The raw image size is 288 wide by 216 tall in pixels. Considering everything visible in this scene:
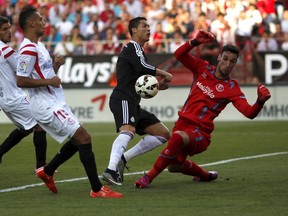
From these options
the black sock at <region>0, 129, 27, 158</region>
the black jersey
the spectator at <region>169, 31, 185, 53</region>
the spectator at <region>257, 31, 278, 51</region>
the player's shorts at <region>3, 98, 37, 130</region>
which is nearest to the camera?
the black jersey

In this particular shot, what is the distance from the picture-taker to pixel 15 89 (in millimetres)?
12031

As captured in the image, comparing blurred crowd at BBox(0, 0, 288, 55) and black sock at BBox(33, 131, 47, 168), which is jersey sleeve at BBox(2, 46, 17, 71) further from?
blurred crowd at BBox(0, 0, 288, 55)

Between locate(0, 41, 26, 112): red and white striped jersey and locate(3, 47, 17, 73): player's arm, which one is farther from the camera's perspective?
locate(0, 41, 26, 112): red and white striped jersey

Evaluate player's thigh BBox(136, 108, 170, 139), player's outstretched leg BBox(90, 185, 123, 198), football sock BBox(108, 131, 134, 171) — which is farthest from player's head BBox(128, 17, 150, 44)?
player's outstretched leg BBox(90, 185, 123, 198)

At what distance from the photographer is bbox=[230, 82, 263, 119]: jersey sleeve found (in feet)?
30.6

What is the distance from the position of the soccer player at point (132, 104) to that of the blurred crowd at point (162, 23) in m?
12.2

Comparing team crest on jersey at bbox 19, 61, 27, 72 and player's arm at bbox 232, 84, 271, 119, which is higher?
team crest on jersey at bbox 19, 61, 27, 72

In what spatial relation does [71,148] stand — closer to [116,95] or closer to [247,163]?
[116,95]

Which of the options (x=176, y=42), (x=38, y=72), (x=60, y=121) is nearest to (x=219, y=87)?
(x=60, y=121)

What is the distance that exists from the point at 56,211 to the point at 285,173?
13.3 ft

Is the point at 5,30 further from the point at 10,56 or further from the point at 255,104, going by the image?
the point at 255,104

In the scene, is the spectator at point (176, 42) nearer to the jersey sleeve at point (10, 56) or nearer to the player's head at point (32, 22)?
the jersey sleeve at point (10, 56)

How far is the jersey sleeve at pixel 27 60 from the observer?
9.04m

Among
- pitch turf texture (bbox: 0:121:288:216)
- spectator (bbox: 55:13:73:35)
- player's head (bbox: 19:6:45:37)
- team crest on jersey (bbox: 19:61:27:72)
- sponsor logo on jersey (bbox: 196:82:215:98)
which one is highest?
player's head (bbox: 19:6:45:37)
